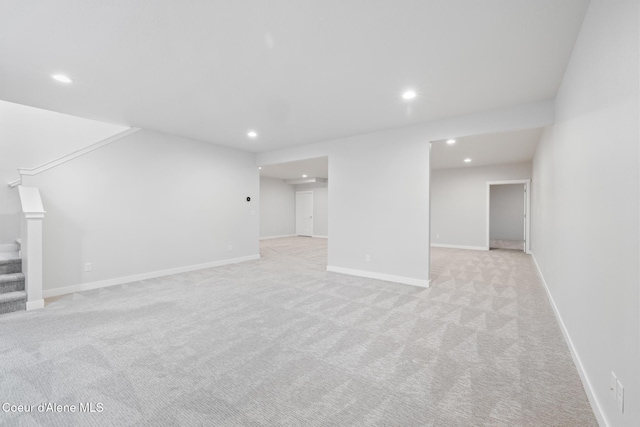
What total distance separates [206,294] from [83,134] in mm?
3715

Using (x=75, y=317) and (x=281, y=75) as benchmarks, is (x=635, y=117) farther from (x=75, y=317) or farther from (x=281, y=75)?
(x=75, y=317)

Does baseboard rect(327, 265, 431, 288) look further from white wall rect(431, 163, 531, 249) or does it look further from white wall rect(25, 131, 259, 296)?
white wall rect(431, 163, 531, 249)

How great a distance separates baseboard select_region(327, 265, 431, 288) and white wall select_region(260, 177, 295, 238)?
6.04 meters

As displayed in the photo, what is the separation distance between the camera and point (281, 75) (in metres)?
2.81

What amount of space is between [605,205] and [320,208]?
1010 cm

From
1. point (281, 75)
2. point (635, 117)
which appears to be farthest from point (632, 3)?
point (281, 75)

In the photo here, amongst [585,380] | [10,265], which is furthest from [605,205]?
[10,265]

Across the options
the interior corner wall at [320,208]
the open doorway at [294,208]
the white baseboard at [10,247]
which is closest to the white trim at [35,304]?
the white baseboard at [10,247]

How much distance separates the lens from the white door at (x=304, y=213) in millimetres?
11688

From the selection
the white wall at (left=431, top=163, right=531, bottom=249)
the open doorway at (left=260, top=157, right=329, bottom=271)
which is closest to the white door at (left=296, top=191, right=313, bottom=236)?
the open doorway at (left=260, top=157, right=329, bottom=271)

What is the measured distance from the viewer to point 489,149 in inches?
228

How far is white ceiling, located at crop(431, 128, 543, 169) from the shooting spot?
4.70 metres

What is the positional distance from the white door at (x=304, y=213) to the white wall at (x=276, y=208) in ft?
0.77

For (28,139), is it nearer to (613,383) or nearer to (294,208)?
(613,383)
